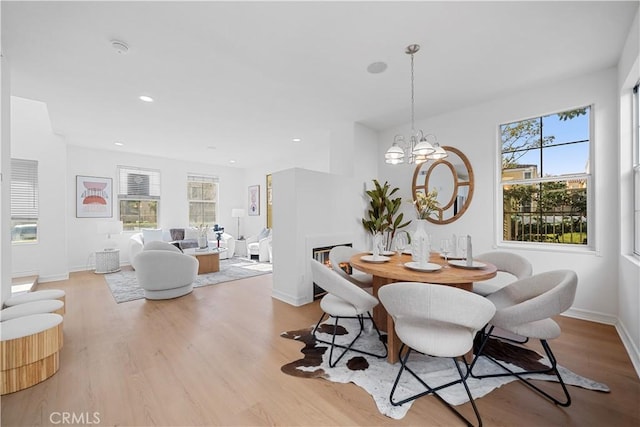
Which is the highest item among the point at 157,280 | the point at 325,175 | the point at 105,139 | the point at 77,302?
the point at 105,139

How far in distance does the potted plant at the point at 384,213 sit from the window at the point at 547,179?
1.53 meters

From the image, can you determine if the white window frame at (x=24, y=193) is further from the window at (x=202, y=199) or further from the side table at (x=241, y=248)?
the side table at (x=241, y=248)

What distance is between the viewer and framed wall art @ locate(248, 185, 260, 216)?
27.8 ft

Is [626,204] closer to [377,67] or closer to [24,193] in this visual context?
[377,67]

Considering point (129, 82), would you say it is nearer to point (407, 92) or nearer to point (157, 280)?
point (157, 280)

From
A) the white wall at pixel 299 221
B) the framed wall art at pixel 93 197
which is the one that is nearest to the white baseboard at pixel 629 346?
the white wall at pixel 299 221

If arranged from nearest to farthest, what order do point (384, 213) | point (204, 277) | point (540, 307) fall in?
point (540, 307)
point (384, 213)
point (204, 277)

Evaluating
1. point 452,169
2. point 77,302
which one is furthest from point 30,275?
point 452,169

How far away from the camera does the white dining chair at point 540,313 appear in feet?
5.29

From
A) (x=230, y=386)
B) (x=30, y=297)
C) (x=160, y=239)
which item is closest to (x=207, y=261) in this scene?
(x=160, y=239)

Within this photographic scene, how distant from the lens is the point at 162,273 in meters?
3.86

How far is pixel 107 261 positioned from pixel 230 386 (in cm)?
550

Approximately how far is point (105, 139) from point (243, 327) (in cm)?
522

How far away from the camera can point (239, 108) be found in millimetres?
3957
